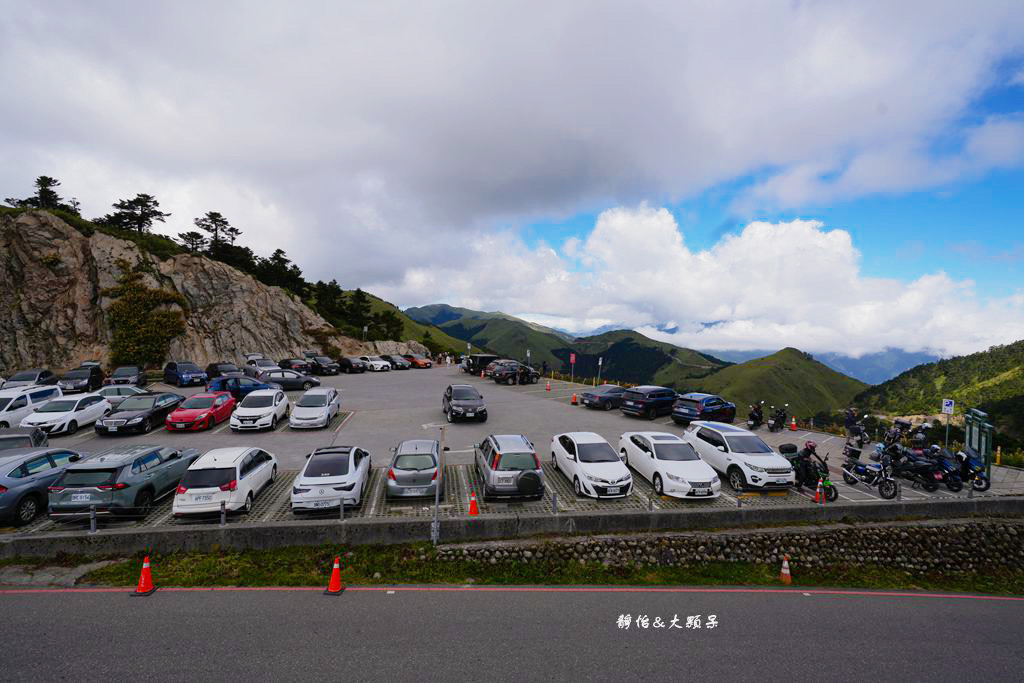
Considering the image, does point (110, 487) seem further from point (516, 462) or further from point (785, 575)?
point (785, 575)

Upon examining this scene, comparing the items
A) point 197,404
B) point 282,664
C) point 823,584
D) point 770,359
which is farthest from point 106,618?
point 770,359

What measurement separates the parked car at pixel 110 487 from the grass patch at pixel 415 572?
169cm

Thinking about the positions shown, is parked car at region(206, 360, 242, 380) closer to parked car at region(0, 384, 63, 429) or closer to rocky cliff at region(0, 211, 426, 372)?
rocky cliff at region(0, 211, 426, 372)

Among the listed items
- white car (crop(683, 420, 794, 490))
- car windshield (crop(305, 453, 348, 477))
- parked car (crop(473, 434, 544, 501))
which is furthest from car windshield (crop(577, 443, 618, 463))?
car windshield (crop(305, 453, 348, 477))

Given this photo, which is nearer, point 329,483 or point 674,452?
point 329,483

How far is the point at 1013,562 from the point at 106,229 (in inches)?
2900

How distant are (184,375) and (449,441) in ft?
79.8

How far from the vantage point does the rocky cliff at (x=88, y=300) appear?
42125mm

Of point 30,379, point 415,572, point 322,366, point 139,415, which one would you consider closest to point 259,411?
point 139,415

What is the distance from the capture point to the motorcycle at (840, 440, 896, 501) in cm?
1523

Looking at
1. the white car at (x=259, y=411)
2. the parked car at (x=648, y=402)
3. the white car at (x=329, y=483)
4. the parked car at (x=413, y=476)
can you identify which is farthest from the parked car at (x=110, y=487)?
the parked car at (x=648, y=402)

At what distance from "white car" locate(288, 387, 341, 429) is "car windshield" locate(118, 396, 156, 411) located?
6.04 meters

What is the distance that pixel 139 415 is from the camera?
66.5ft

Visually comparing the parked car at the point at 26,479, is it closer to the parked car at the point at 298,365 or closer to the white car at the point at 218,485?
the white car at the point at 218,485
